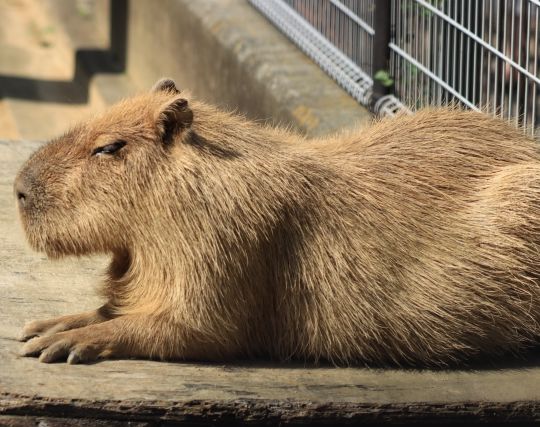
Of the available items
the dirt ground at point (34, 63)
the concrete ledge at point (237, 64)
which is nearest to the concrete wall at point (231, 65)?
the concrete ledge at point (237, 64)

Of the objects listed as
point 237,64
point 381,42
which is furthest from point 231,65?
point 381,42

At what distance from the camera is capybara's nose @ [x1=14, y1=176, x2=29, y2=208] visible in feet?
12.4

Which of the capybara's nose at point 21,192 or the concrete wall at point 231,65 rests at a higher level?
the concrete wall at point 231,65

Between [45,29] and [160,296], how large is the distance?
8499 millimetres

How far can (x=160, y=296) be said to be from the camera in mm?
3672

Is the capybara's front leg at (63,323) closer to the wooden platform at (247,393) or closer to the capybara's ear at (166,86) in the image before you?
the wooden platform at (247,393)

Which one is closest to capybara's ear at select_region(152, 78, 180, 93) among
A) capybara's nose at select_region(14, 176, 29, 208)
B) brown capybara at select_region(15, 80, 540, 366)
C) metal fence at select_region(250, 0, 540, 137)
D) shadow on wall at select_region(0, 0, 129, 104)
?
brown capybara at select_region(15, 80, 540, 366)

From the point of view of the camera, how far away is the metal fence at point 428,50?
16.7ft

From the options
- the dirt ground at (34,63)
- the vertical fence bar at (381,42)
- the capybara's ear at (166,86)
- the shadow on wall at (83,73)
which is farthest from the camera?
the shadow on wall at (83,73)

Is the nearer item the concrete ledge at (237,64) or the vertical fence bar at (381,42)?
the vertical fence bar at (381,42)

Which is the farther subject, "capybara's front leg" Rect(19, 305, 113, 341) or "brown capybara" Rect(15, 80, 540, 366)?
"capybara's front leg" Rect(19, 305, 113, 341)

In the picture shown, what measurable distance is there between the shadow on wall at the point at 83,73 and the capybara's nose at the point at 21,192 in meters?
6.12

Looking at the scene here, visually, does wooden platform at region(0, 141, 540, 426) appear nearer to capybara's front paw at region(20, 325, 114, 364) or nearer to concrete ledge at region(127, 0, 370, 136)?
capybara's front paw at region(20, 325, 114, 364)

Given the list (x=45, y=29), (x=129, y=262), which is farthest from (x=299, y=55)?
(x=45, y=29)
